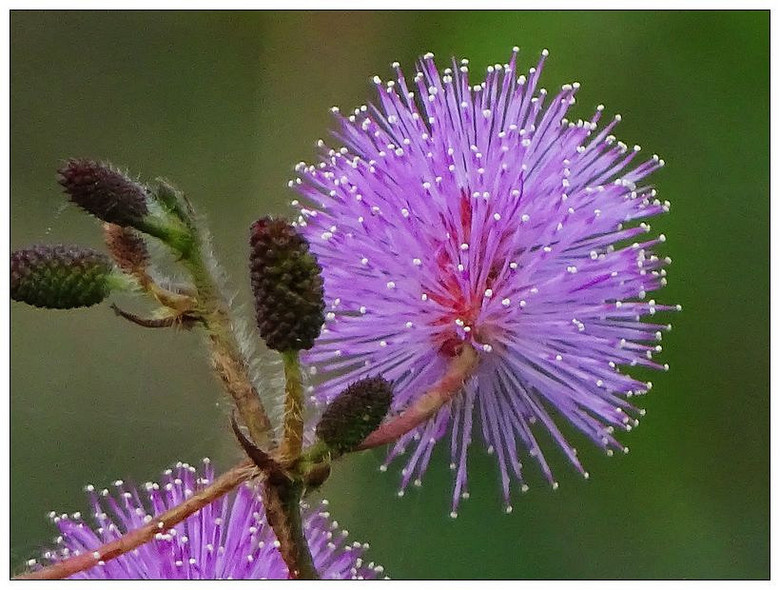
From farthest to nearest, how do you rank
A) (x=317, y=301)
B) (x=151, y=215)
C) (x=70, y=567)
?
(x=70, y=567) → (x=151, y=215) → (x=317, y=301)

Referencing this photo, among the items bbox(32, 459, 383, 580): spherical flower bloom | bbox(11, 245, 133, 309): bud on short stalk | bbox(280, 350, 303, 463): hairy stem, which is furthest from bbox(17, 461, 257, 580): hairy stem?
bbox(11, 245, 133, 309): bud on short stalk

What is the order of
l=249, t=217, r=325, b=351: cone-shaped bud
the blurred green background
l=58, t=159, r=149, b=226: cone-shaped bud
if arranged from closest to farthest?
1. l=249, t=217, r=325, b=351: cone-shaped bud
2. l=58, t=159, r=149, b=226: cone-shaped bud
3. the blurred green background

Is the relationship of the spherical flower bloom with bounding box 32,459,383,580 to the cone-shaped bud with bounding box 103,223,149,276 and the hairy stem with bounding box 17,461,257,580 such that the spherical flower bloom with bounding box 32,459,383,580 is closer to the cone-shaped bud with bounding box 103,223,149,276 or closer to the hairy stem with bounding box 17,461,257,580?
the hairy stem with bounding box 17,461,257,580

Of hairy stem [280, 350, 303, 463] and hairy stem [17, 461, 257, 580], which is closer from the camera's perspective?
hairy stem [280, 350, 303, 463]

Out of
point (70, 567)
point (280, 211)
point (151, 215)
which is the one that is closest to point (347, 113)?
point (280, 211)

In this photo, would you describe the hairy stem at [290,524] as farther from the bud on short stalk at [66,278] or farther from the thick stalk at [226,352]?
the bud on short stalk at [66,278]
